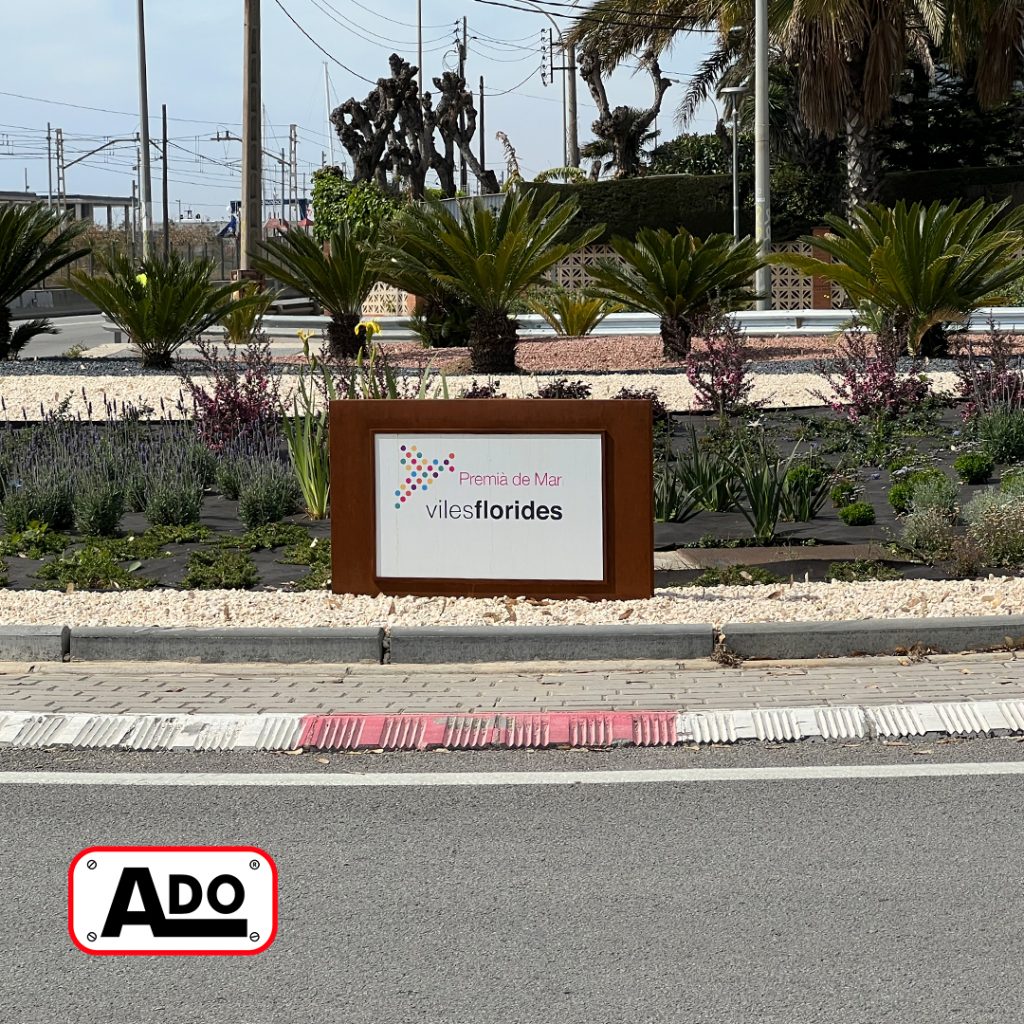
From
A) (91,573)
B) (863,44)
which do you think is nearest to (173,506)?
(91,573)

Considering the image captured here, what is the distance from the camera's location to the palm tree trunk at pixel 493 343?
18.1 m

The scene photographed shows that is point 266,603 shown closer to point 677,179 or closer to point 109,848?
point 109,848

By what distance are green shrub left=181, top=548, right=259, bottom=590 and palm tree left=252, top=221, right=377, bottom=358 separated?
11.4 m

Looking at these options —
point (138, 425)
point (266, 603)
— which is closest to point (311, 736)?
point (266, 603)

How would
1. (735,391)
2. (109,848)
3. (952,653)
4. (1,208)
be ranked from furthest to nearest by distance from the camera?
(1,208), (735,391), (952,653), (109,848)

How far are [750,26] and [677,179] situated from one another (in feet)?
19.0

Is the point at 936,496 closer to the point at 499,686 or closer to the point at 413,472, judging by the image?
the point at 413,472

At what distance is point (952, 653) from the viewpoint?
6.97m

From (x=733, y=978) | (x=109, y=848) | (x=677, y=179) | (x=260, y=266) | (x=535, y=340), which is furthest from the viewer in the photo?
(x=677, y=179)

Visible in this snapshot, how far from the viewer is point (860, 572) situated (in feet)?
27.1

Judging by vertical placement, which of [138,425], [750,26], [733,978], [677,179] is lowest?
[733,978]

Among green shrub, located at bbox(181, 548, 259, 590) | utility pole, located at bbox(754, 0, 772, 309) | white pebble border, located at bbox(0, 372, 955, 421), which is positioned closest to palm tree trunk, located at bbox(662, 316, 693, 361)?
white pebble border, located at bbox(0, 372, 955, 421)

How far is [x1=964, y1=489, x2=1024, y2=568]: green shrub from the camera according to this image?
8.32 meters

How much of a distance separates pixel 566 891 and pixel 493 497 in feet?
10.9
